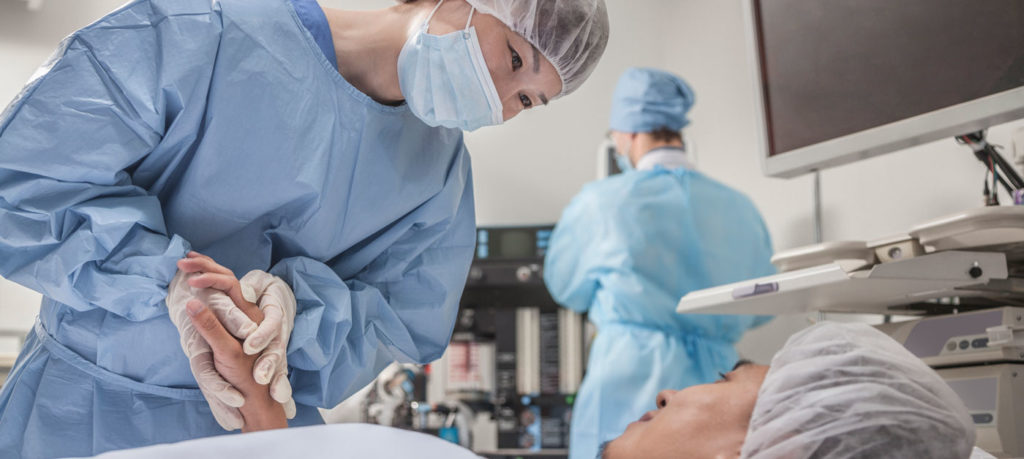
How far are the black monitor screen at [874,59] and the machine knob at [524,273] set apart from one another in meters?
1.37

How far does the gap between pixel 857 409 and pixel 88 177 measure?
0.93m

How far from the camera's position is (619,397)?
234 cm

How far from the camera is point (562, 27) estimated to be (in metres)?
1.30

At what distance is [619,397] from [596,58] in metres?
1.23

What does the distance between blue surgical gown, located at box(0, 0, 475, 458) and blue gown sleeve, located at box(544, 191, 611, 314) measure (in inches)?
46.4

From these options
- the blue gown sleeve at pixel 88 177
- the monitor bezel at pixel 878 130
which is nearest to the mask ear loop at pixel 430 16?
the blue gown sleeve at pixel 88 177

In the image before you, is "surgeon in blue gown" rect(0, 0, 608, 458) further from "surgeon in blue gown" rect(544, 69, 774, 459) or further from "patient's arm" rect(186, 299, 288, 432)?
"surgeon in blue gown" rect(544, 69, 774, 459)

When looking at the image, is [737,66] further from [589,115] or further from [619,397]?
[619,397]

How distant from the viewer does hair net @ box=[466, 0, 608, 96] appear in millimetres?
1273

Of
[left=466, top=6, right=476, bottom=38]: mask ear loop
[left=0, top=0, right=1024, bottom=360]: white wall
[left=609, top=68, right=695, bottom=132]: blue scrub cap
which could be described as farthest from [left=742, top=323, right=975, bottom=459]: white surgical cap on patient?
[left=609, top=68, right=695, bottom=132]: blue scrub cap

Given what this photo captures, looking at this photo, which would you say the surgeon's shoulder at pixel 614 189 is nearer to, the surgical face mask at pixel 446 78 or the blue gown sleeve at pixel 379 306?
the blue gown sleeve at pixel 379 306

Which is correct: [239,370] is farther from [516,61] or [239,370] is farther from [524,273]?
[524,273]

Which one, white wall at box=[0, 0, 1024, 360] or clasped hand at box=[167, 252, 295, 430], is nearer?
clasped hand at box=[167, 252, 295, 430]

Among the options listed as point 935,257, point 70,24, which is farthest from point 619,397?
point 70,24
